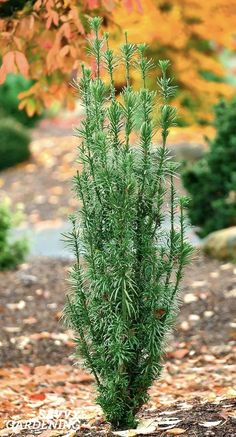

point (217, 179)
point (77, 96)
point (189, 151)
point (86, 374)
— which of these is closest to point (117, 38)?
point (217, 179)

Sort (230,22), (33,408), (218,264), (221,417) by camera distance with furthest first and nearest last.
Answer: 1. (230,22)
2. (218,264)
3. (33,408)
4. (221,417)

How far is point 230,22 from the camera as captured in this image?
11984 millimetres

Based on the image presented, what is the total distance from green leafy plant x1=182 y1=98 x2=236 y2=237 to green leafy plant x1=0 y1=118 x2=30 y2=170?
27.5ft

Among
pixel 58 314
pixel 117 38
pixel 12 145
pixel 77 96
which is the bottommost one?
pixel 58 314

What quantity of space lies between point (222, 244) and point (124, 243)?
5.52 meters

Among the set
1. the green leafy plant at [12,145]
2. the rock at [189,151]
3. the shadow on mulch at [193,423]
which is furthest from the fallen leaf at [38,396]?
the green leafy plant at [12,145]

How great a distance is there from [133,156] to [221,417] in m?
1.15

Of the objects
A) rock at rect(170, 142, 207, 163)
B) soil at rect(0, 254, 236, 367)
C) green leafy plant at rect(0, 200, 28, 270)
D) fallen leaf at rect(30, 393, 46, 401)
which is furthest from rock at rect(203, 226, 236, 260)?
rock at rect(170, 142, 207, 163)

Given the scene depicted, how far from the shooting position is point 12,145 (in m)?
17.4

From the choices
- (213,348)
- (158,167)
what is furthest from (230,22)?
(158,167)

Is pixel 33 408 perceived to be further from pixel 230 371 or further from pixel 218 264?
pixel 218 264

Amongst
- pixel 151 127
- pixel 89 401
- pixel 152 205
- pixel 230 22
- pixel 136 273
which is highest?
pixel 230 22

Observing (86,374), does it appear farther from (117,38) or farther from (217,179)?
(117,38)

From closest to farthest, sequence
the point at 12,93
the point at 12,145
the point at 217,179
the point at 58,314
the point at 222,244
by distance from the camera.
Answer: the point at 58,314, the point at 222,244, the point at 217,179, the point at 12,145, the point at 12,93
